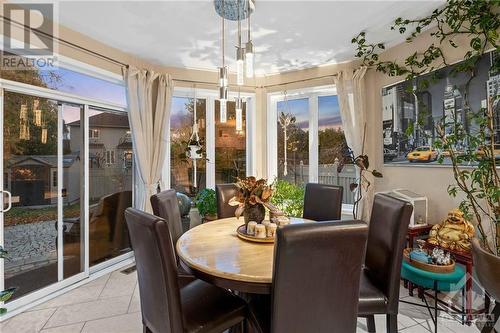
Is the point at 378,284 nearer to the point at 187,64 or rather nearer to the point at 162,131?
the point at 162,131

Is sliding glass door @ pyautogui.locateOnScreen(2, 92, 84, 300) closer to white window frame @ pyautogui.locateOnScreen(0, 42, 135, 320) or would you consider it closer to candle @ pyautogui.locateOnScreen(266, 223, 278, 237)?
white window frame @ pyautogui.locateOnScreen(0, 42, 135, 320)

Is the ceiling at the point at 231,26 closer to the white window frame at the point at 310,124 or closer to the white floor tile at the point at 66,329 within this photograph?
the white window frame at the point at 310,124

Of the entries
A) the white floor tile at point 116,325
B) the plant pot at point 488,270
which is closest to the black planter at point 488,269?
the plant pot at point 488,270

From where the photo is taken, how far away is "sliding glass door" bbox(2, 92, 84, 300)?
2381 millimetres

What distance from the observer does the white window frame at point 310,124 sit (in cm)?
390

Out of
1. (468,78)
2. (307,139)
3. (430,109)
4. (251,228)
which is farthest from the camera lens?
(307,139)

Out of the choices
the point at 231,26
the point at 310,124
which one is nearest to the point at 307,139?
the point at 310,124

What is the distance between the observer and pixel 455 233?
2213 mm

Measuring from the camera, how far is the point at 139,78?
3301mm

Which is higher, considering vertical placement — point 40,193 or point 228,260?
point 40,193

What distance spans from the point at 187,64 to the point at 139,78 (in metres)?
0.71

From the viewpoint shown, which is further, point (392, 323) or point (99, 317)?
point (99, 317)

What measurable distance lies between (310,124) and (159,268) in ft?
10.7

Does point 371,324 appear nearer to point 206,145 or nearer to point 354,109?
point 354,109
